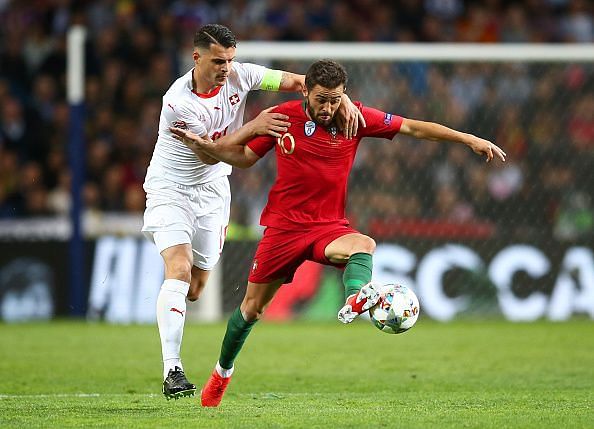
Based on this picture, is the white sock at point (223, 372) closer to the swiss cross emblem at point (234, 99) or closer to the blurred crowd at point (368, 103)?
the swiss cross emblem at point (234, 99)

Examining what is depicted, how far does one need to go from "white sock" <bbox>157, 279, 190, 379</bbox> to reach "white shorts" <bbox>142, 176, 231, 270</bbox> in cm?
35

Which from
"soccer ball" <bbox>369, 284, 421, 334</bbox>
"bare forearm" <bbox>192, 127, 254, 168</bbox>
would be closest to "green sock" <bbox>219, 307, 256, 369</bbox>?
"bare forearm" <bbox>192, 127, 254, 168</bbox>

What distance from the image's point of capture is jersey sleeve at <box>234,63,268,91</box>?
8226 millimetres

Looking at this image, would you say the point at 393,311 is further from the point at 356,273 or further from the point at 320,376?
the point at 320,376

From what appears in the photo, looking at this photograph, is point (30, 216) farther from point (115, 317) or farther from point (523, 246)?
point (523, 246)

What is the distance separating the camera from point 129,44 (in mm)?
17469

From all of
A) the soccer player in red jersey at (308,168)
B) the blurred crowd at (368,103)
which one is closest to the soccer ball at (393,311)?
the soccer player in red jersey at (308,168)

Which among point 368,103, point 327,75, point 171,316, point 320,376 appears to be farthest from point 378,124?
point 368,103

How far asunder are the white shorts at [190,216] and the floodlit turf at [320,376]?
1.04 metres

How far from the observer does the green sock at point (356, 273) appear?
6840mm

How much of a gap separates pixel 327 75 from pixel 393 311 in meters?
1.53

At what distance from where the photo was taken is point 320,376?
9.47 m

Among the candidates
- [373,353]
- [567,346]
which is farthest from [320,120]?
[567,346]

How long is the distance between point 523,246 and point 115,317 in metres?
5.21
